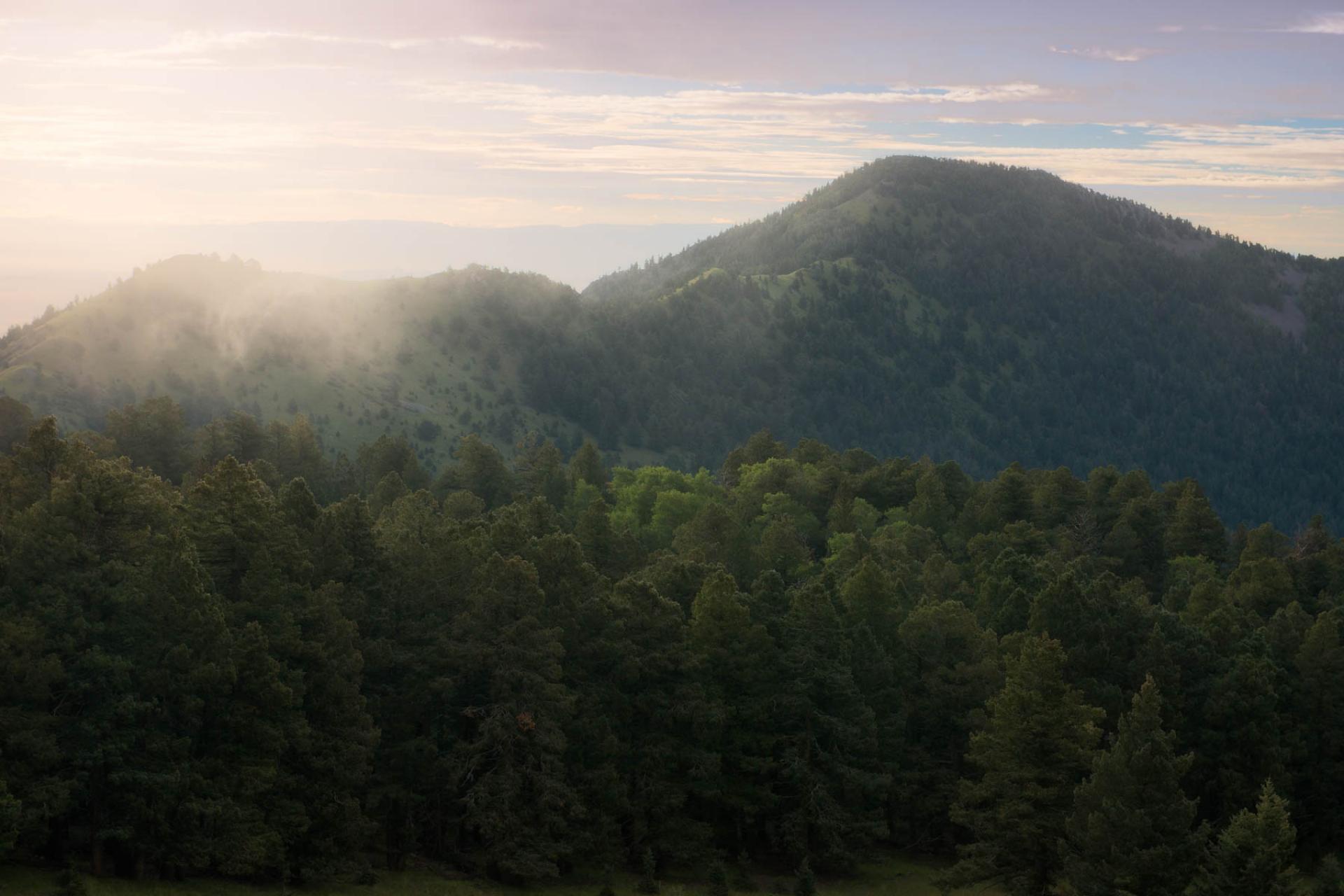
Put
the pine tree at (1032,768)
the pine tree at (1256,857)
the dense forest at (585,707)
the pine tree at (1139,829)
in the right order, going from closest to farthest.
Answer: the pine tree at (1256,857) < the dense forest at (585,707) < the pine tree at (1139,829) < the pine tree at (1032,768)

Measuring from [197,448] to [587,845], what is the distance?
53362mm

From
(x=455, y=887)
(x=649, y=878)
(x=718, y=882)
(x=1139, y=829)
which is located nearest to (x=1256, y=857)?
(x=1139, y=829)

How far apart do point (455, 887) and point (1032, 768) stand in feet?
75.9

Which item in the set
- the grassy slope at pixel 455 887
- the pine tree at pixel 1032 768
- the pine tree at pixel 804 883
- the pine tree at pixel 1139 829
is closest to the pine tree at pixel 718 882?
the grassy slope at pixel 455 887

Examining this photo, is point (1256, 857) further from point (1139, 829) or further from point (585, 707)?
point (585, 707)

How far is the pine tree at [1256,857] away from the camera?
43.4 metres

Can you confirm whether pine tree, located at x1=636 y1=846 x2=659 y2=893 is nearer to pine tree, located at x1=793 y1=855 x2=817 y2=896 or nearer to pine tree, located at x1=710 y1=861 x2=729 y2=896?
pine tree, located at x1=710 y1=861 x2=729 y2=896

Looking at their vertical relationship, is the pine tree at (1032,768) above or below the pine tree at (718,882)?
above

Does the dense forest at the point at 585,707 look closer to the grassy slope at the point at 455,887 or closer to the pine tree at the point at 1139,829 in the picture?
the pine tree at the point at 1139,829

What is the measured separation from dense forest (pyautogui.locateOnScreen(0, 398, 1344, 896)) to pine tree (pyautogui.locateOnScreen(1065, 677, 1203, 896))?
0.14 metres

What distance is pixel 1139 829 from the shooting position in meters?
47.3

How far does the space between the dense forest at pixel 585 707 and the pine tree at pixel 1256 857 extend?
97 mm

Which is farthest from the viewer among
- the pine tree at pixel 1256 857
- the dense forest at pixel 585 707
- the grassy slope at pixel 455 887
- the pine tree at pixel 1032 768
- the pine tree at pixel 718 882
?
the pine tree at pixel 718 882

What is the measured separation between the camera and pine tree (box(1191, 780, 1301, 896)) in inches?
1708
